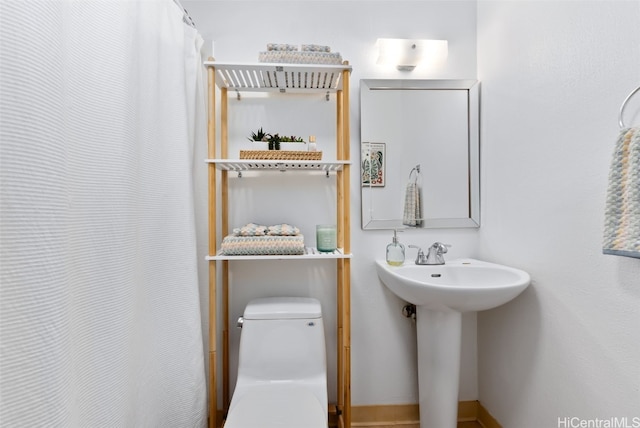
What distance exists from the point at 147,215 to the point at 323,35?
4.08 ft

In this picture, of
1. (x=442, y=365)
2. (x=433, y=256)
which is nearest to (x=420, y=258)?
(x=433, y=256)

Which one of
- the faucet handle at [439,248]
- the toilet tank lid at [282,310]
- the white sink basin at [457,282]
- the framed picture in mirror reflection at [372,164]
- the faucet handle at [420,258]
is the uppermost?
the framed picture in mirror reflection at [372,164]

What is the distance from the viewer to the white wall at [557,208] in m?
1.01

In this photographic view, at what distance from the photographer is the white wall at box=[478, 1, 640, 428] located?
39.8 inches

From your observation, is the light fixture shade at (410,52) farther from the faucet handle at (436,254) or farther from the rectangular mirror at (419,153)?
the faucet handle at (436,254)

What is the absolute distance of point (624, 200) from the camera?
91 centimetres

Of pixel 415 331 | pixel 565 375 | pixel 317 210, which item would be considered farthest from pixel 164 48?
pixel 565 375

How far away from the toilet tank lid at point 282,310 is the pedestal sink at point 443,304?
369mm

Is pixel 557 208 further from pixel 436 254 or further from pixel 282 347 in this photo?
pixel 282 347

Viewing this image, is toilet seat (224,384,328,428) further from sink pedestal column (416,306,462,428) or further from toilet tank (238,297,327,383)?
sink pedestal column (416,306,462,428)

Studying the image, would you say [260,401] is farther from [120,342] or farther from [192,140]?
[192,140]

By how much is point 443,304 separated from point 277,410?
73 cm

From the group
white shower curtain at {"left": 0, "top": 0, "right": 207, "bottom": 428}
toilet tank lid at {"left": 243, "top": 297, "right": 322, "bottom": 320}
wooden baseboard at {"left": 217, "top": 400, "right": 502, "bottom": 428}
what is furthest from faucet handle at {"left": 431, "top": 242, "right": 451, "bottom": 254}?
white shower curtain at {"left": 0, "top": 0, "right": 207, "bottom": 428}

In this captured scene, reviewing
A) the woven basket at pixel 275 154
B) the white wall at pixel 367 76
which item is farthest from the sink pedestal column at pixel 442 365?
the woven basket at pixel 275 154
